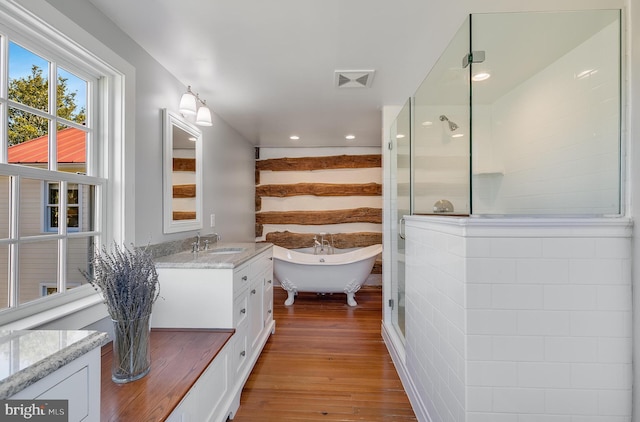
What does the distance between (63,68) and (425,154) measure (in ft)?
6.81

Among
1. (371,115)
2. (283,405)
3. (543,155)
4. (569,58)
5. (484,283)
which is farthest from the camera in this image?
(371,115)

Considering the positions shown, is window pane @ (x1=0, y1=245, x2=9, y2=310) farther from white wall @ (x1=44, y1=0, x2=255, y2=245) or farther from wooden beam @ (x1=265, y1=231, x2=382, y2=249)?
wooden beam @ (x1=265, y1=231, x2=382, y2=249)

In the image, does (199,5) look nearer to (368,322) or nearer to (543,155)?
(543,155)

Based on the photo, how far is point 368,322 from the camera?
337 centimetres

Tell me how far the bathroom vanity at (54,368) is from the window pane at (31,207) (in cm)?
79

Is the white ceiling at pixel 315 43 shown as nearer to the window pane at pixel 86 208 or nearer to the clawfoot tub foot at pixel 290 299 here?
the window pane at pixel 86 208

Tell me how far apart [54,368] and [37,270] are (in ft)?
3.47

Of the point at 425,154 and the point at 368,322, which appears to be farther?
the point at 368,322

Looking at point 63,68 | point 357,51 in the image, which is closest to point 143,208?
point 63,68

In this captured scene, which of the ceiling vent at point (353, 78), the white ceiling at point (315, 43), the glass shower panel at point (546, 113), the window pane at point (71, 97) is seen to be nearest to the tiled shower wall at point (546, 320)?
the glass shower panel at point (546, 113)

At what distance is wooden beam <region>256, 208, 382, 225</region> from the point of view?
4.72m

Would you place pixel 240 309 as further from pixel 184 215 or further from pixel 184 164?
pixel 184 164

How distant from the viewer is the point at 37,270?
4.57ft

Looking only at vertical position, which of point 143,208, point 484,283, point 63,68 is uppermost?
point 63,68
